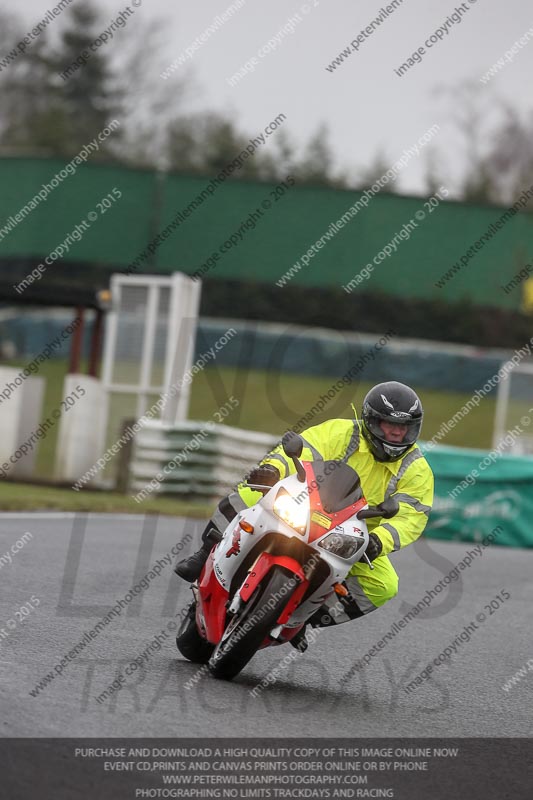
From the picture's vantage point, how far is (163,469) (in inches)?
837

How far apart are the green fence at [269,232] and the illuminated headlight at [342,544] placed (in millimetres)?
25458

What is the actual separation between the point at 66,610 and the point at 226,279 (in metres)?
27.3

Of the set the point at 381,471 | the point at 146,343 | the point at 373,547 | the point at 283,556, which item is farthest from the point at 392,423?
the point at 146,343

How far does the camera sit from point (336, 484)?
23.0 feet

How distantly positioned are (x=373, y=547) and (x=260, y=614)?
729 mm

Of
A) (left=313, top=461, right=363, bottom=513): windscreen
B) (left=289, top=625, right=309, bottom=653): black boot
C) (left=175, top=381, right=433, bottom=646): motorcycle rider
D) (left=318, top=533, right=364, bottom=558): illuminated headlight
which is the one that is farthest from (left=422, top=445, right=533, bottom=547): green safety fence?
(left=318, top=533, right=364, bottom=558): illuminated headlight

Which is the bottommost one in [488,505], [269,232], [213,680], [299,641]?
[488,505]

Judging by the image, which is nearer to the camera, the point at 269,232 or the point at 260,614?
the point at 260,614

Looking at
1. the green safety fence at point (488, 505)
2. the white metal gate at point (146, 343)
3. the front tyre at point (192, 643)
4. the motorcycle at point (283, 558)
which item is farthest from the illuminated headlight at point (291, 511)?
the white metal gate at point (146, 343)

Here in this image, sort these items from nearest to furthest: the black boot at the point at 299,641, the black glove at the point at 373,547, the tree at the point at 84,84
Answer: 1. the black glove at the point at 373,547
2. the black boot at the point at 299,641
3. the tree at the point at 84,84

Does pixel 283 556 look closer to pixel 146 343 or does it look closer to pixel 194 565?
pixel 194 565

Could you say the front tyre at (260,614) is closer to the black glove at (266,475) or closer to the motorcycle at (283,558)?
the motorcycle at (283,558)

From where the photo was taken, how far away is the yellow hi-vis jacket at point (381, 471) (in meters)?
7.50
